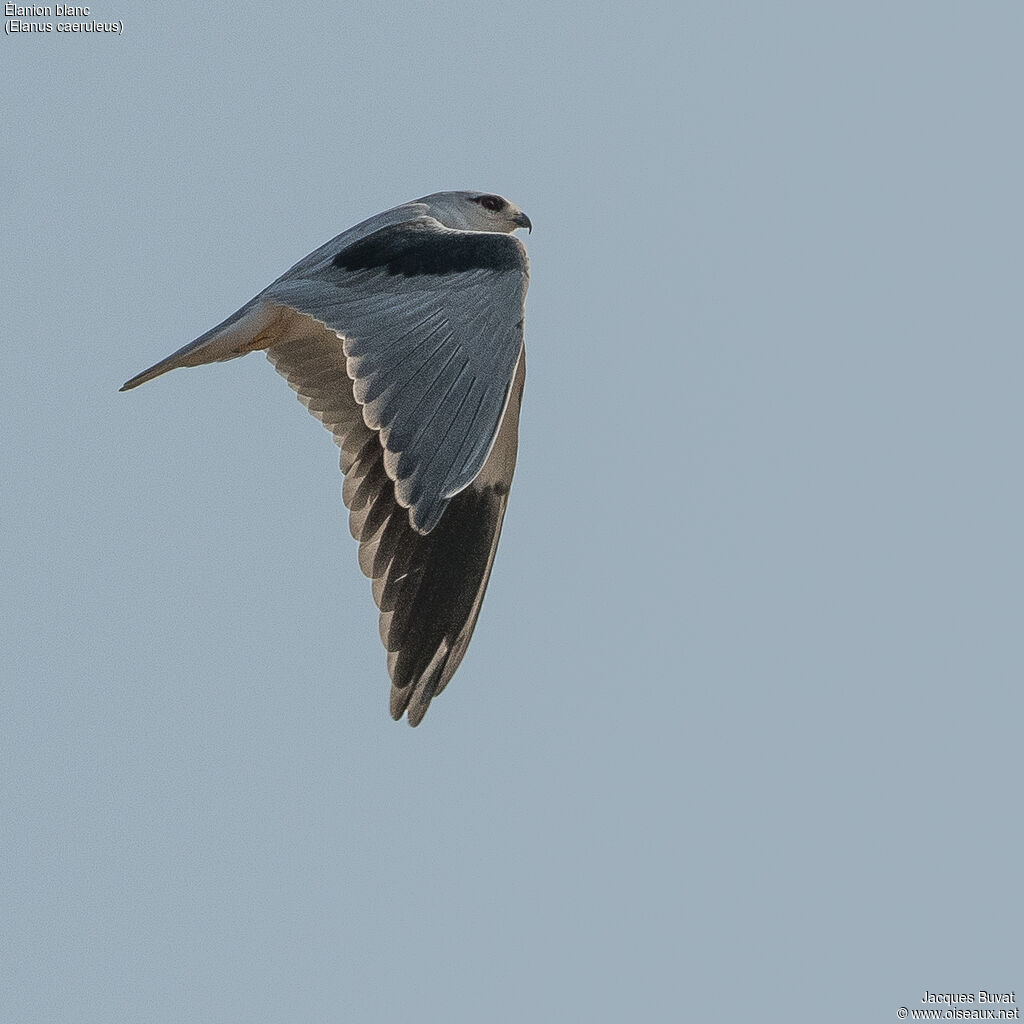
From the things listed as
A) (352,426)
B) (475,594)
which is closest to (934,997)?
(475,594)

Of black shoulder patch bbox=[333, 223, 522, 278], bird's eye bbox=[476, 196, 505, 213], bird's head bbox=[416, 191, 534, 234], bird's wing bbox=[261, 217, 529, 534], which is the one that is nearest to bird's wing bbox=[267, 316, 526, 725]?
black shoulder patch bbox=[333, 223, 522, 278]

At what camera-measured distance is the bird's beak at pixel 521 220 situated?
11.4 meters

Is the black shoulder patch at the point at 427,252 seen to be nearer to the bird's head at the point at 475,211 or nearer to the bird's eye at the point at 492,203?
the bird's head at the point at 475,211

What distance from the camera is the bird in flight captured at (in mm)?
7641

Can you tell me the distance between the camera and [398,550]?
9664 millimetres

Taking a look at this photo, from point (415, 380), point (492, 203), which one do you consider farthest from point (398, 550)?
point (492, 203)

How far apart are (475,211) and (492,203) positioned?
0.15 meters

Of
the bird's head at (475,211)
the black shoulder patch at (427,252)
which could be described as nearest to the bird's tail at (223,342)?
the black shoulder patch at (427,252)

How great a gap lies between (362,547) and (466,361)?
1947 mm

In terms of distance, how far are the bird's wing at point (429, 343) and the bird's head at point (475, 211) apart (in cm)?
168

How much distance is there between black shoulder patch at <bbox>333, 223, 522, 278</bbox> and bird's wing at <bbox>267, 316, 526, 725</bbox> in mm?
492

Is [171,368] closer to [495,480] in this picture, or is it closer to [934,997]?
[495,480]

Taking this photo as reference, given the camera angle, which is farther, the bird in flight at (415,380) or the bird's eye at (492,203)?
the bird's eye at (492,203)

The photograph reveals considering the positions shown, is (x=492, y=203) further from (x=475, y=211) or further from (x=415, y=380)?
(x=415, y=380)
